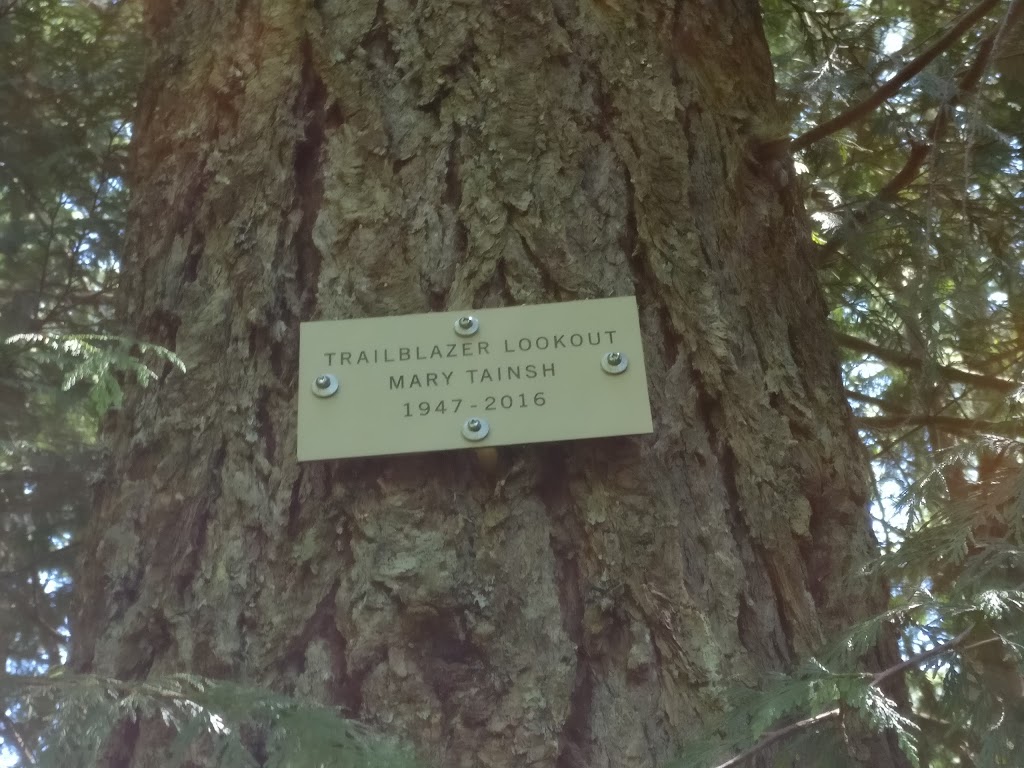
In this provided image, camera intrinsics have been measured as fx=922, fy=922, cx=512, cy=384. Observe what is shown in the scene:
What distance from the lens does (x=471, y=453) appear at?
117 centimetres

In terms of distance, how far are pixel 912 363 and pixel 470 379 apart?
1297mm

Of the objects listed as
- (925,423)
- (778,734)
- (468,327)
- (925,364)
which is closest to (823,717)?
(778,734)

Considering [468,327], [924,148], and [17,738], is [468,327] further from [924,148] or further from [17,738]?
[924,148]

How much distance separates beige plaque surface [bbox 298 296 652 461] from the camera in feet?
3.74

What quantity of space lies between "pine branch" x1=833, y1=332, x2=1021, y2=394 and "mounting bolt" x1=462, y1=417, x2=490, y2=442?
114 centimetres

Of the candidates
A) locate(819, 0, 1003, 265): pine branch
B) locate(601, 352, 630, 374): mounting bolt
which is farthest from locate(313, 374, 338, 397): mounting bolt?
locate(819, 0, 1003, 265): pine branch

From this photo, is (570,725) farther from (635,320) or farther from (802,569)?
(635,320)

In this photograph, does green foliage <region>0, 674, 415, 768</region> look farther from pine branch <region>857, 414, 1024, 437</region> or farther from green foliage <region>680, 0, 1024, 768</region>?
pine branch <region>857, 414, 1024, 437</region>

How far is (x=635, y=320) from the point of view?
1.20 m

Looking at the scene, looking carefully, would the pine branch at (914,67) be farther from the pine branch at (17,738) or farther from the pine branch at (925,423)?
the pine branch at (17,738)

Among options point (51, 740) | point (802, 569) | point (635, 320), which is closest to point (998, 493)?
point (802, 569)

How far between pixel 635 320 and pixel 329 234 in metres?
0.46

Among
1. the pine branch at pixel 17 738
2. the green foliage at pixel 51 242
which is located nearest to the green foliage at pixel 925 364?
the pine branch at pixel 17 738

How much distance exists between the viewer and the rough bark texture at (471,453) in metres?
1.09
